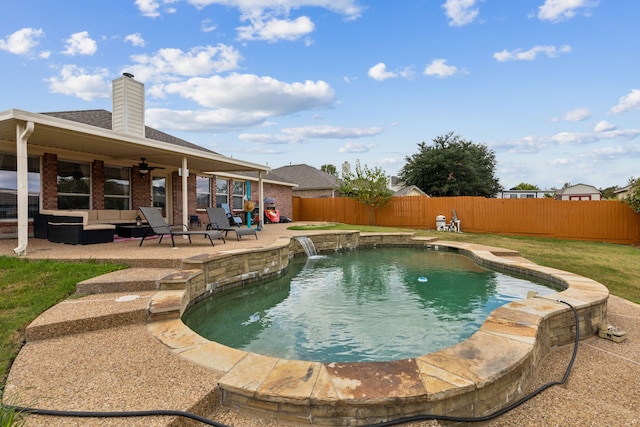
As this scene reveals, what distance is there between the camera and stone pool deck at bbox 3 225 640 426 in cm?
221

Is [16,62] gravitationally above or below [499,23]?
below

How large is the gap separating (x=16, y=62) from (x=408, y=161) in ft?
92.1

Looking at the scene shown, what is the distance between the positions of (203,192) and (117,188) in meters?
4.69

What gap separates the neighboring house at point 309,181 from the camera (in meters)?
26.3

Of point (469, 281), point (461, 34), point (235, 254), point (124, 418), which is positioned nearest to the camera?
point (124, 418)

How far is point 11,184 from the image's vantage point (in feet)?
27.9

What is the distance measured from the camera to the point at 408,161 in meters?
32.0

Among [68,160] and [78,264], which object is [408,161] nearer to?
[68,160]

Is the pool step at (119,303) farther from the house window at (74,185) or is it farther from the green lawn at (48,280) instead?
the house window at (74,185)

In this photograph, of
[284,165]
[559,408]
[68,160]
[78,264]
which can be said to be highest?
[284,165]

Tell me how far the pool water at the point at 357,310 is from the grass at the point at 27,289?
1.65 m

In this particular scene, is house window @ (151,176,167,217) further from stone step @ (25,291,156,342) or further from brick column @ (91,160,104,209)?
stone step @ (25,291,156,342)

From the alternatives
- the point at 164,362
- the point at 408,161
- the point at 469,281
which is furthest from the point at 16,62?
the point at 408,161

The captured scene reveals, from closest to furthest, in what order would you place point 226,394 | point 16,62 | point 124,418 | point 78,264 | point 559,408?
point 124,418
point 226,394
point 559,408
point 78,264
point 16,62
